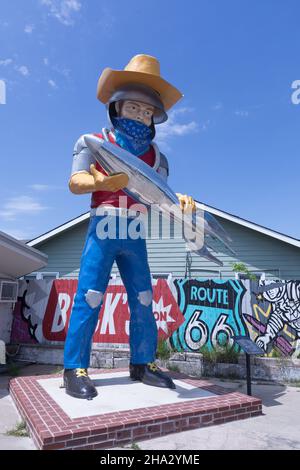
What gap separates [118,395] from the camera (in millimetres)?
4113

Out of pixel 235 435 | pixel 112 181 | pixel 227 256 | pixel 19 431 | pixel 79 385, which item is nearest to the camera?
pixel 235 435

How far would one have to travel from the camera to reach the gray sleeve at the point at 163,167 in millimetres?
4883

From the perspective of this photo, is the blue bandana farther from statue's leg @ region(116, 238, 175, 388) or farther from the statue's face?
statue's leg @ region(116, 238, 175, 388)

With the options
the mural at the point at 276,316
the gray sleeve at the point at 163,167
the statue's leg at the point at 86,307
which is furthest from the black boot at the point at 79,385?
the mural at the point at 276,316

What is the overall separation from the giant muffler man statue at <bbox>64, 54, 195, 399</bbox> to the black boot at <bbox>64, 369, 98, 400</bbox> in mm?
17

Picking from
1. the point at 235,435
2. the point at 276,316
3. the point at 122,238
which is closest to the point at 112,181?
the point at 122,238

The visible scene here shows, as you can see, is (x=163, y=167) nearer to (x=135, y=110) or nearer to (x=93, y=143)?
(x=135, y=110)

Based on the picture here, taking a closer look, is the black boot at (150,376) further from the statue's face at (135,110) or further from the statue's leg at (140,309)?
the statue's face at (135,110)

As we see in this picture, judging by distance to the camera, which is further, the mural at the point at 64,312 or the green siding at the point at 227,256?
the green siding at the point at 227,256

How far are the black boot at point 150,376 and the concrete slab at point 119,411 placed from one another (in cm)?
10

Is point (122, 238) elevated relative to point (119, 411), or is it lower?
elevated

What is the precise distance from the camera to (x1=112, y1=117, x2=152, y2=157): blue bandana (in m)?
4.52

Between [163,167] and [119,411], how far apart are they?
10.2 ft
